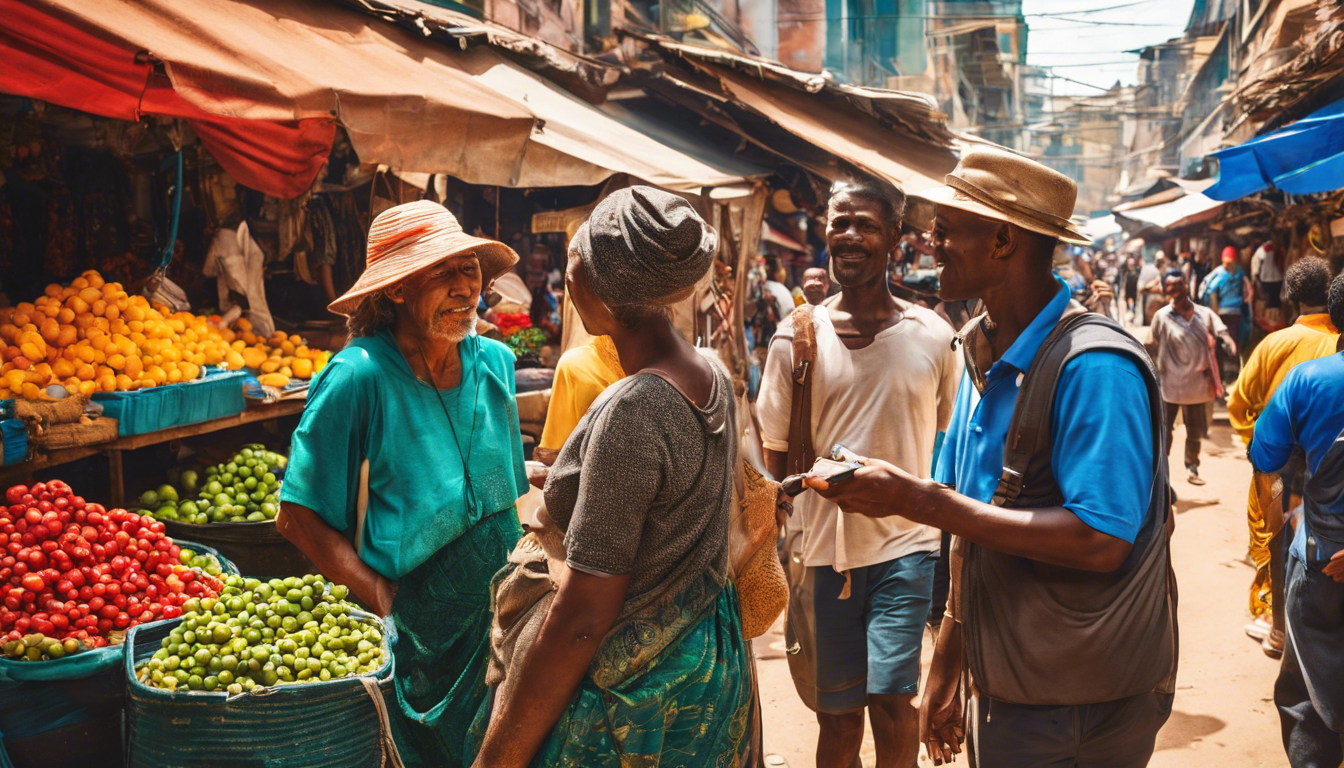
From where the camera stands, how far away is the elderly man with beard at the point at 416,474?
2.61 meters

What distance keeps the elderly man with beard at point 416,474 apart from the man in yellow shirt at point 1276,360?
3961mm

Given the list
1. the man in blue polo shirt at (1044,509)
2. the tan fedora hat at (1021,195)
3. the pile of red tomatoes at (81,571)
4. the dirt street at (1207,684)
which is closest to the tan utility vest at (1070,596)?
the man in blue polo shirt at (1044,509)

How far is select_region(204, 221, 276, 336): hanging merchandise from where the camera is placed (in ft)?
21.9

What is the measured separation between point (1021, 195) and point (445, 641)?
1970 millimetres

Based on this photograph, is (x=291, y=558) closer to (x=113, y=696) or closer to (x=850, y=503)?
(x=113, y=696)

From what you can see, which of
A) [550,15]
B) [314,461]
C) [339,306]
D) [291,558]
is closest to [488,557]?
[314,461]

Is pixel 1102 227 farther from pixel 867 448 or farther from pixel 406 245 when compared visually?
pixel 406 245

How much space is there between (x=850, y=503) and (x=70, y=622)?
2.93 meters

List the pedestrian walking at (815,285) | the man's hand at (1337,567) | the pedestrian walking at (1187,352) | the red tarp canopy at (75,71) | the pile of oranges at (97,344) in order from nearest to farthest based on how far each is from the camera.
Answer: the man's hand at (1337,567) → the red tarp canopy at (75,71) → the pile of oranges at (97,344) → the pedestrian walking at (815,285) → the pedestrian walking at (1187,352)

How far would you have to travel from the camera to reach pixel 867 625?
3.30 meters

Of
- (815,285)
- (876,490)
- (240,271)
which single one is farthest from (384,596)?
(815,285)

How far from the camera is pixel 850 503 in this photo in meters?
1.95

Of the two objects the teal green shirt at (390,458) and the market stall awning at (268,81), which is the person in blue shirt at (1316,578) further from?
the market stall awning at (268,81)

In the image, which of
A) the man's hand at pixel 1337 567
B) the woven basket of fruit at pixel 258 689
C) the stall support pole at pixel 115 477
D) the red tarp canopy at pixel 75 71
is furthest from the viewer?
the stall support pole at pixel 115 477
